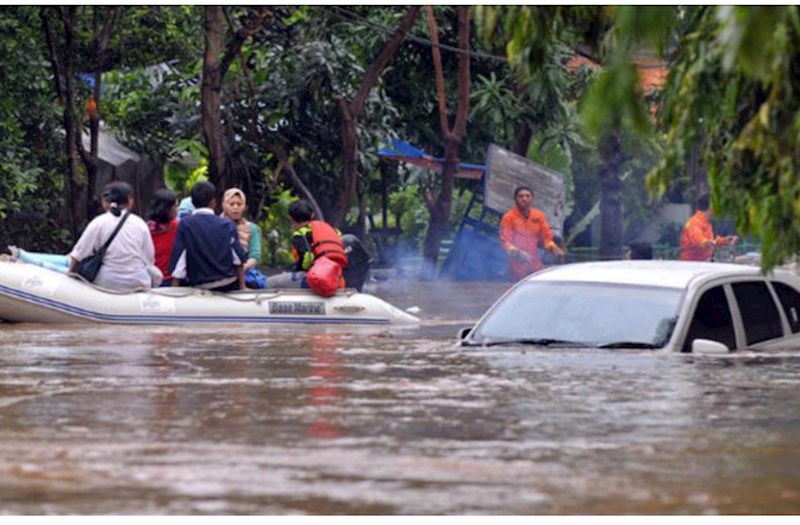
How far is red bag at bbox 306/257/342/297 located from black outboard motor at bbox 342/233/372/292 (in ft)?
5.09

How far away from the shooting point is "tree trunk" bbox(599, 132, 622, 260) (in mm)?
32500

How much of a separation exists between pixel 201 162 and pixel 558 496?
25706mm

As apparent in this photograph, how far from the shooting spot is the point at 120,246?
62.1 ft

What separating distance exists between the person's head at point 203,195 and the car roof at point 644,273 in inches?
233

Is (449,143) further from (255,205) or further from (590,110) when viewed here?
(590,110)

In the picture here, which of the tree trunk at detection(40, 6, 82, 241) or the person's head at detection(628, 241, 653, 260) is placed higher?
the tree trunk at detection(40, 6, 82, 241)

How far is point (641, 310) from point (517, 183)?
17.0 meters

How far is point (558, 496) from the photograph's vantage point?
8469 mm

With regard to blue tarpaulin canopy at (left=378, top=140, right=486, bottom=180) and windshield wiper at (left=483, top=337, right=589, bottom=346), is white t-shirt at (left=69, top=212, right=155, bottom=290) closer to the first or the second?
windshield wiper at (left=483, top=337, right=589, bottom=346)

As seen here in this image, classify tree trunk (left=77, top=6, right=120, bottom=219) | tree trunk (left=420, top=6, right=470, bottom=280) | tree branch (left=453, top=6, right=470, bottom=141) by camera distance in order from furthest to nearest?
tree trunk (left=420, top=6, right=470, bottom=280) < tree branch (left=453, top=6, right=470, bottom=141) < tree trunk (left=77, top=6, right=120, bottom=219)

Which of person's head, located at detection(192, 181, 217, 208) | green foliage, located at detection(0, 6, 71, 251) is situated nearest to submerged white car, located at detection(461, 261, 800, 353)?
person's head, located at detection(192, 181, 217, 208)

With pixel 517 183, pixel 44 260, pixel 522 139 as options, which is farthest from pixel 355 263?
pixel 522 139

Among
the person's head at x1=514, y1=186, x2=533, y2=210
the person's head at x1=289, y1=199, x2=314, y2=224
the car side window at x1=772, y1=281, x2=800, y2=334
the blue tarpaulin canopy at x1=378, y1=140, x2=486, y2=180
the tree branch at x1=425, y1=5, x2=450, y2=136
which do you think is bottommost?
the car side window at x1=772, y1=281, x2=800, y2=334

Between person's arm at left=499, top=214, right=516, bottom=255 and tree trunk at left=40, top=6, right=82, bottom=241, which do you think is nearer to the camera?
person's arm at left=499, top=214, right=516, bottom=255
